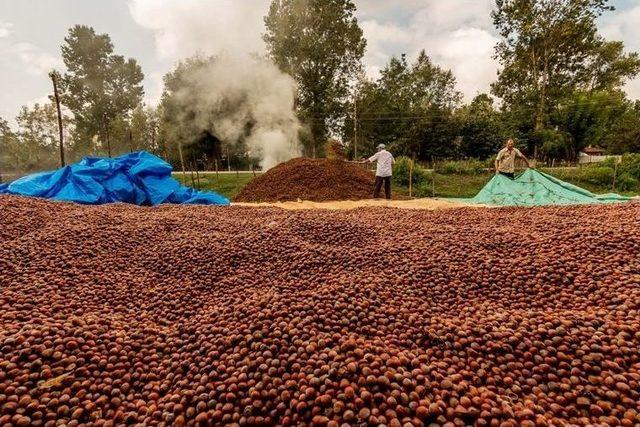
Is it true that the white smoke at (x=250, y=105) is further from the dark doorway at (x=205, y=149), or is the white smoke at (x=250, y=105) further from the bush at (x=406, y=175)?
the bush at (x=406, y=175)

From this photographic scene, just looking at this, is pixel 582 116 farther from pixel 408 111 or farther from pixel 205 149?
pixel 205 149

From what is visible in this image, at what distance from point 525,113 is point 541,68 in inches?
119

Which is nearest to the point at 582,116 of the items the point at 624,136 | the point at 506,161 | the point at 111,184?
the point at 624,136

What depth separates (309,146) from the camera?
2373 centimetres

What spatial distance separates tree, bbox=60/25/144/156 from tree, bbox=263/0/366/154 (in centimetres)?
1572

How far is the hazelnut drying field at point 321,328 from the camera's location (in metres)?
Answer: 1.47

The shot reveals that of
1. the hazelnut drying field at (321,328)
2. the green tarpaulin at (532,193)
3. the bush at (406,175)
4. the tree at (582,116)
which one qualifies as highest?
the tree at (582,116)

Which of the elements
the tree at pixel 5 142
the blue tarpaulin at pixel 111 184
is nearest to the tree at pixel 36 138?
the tree at pixel 5 142

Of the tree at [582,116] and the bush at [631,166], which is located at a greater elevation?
the tree at [582,116]

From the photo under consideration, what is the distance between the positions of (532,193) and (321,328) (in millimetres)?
7013

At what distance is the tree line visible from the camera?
70.3ft

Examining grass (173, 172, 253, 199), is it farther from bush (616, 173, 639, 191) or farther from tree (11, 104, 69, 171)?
tree (11, 104, 69, 171)

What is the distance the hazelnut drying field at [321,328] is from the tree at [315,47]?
20401 mm

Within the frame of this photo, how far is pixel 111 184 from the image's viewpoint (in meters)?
7.04
